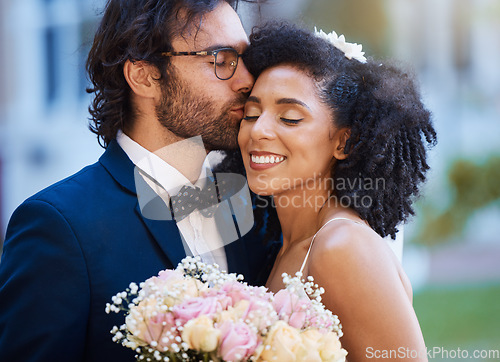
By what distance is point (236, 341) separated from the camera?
67.5 inches

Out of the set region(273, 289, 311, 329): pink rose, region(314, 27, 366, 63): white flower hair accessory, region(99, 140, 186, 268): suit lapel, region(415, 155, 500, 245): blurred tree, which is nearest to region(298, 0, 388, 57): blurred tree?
region(415, 155, 500, 245): blurred tree

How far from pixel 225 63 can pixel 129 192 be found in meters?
0.78

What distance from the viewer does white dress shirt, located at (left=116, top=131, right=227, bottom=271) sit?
268 cm

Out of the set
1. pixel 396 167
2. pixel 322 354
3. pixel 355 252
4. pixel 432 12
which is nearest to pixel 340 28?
pixel 432 12

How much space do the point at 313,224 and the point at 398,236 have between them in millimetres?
630

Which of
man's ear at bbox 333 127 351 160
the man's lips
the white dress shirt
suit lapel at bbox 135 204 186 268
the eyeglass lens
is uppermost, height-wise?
the eyeglass lens

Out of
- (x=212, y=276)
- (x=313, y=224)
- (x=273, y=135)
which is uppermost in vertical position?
(x=273, y=135)

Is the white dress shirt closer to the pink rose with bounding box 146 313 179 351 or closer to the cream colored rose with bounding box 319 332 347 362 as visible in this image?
the pink rose with bounding box 146 313 179 351

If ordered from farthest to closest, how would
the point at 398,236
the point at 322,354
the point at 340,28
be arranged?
1. the point at 340,28
2. the point at 398,236
3. the point at 322,354

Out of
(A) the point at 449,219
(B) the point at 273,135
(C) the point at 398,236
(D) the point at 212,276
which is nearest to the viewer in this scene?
(D) the point at 212,276

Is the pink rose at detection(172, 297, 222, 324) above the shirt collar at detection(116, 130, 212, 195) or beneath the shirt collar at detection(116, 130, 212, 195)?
beneath

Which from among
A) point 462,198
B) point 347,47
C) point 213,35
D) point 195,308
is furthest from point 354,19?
point 195,308

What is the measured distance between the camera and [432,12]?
1153 cm

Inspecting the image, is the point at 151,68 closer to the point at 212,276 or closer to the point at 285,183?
the point at 285,183
